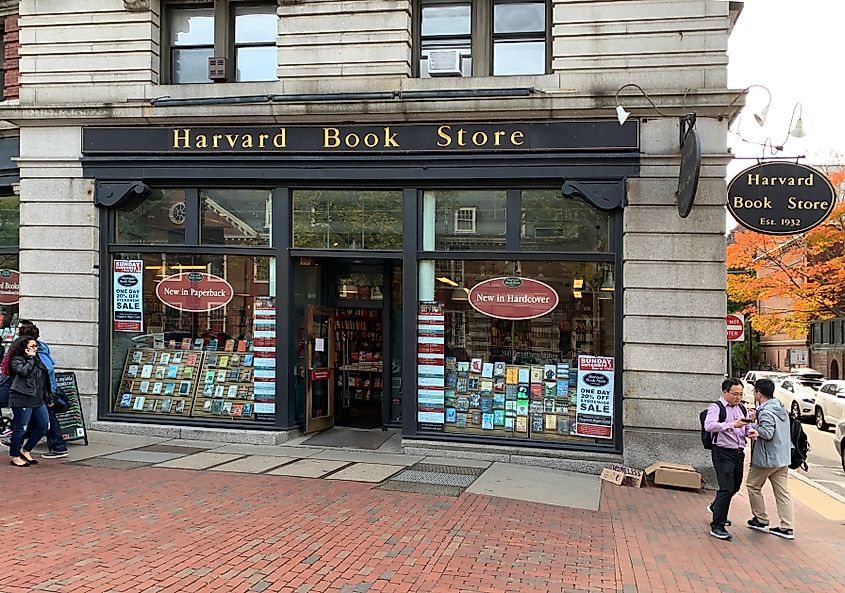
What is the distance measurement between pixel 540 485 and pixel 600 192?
417 centimetres

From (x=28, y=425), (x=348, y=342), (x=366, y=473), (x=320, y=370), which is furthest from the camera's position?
(x=348, y=342)

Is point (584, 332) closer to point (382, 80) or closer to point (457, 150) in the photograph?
point (457, 150)

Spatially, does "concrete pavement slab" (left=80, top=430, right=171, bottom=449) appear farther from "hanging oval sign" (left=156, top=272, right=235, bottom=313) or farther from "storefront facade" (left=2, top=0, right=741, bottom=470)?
"hanging oval sign" (left=156, top=272, right=235, bottom=313)

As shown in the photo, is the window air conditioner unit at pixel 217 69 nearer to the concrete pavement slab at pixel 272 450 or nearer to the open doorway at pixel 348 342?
the open doorway at pixel 348 342

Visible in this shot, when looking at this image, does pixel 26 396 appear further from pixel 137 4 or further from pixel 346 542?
pixel 137 4

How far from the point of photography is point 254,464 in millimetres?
9844

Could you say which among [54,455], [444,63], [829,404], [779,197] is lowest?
[829,404]

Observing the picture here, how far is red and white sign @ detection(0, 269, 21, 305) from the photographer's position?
12844 millimetres

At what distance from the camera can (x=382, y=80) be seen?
36.3 ft

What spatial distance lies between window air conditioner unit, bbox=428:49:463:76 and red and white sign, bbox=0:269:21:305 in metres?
8.00

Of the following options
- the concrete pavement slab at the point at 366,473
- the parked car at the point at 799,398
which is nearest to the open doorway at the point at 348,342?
the concrete pavement slab at the point at 366,473

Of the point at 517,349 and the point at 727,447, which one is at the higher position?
the point at 517,349

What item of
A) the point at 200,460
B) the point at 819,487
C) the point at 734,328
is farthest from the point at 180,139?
the point at 819,487

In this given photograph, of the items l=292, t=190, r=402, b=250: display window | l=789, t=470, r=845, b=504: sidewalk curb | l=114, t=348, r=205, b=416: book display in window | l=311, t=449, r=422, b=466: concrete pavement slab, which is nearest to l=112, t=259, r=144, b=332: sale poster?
l=114, t=348, r=205, b=416: book display in window
